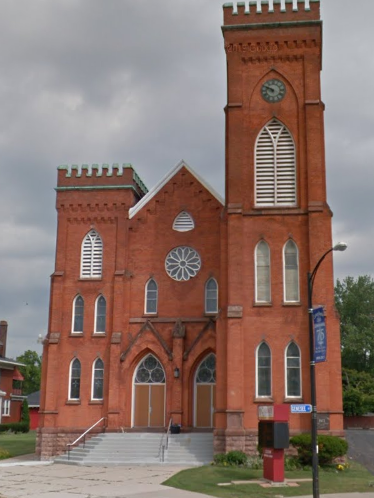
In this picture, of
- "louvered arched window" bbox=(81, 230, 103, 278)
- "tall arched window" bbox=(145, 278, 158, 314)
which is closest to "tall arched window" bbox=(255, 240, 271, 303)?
"tall arched window" bbox=(145, 278, 158, 314)

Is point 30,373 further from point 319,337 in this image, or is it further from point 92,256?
point 319,337

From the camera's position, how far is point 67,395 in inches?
1231

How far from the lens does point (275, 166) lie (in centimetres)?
2875

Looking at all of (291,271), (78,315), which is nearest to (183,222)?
(78,315)

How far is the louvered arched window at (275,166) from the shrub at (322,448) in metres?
9.88

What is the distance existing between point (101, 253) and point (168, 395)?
7.85 m

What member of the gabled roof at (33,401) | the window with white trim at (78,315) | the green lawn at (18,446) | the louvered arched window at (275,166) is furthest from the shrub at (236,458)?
the gabled roof at (33,401)

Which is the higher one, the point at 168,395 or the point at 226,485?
the point at 168,395

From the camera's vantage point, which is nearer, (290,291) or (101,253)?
(290,291)

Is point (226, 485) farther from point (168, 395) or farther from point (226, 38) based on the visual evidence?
point (226, 38)

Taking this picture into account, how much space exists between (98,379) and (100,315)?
3.10 meters

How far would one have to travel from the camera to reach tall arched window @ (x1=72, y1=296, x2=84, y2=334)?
105 ft

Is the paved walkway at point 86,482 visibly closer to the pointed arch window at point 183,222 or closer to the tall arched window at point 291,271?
the tall arched window at point 291,271

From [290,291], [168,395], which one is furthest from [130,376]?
[290,291]
